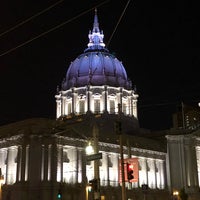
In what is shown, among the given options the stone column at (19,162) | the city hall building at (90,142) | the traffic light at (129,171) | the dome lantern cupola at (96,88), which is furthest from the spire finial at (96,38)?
the traffic light at (129,171)

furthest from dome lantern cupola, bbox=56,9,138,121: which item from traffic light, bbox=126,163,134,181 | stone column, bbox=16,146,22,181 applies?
traffic light, bbox=126,163,134,181

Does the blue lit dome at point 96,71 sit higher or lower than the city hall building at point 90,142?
higher

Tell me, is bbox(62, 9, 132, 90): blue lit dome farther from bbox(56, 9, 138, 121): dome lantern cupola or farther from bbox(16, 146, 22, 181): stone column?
bbox(16, 146, 22, 181): stone column

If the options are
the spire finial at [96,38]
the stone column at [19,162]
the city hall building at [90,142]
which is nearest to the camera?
the city hall building at [90,142]

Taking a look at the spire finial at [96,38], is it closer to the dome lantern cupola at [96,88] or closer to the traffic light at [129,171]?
the dome lantern cupola at [96,88]

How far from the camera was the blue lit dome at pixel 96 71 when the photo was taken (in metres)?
98.9

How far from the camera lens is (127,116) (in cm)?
9556

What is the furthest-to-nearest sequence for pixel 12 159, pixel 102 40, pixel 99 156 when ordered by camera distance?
pixel 102 40
pixel 12 159
pixel 99 156

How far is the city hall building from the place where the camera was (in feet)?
217

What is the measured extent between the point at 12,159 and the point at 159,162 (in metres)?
33.7

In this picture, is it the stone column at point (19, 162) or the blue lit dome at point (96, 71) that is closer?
the stone column at point (19, 162)

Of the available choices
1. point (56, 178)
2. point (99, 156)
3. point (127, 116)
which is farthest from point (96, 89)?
point (99, 156)

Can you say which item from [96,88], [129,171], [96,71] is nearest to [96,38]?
[96,71]

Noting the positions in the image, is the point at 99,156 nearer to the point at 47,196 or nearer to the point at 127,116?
the point at 47,196
